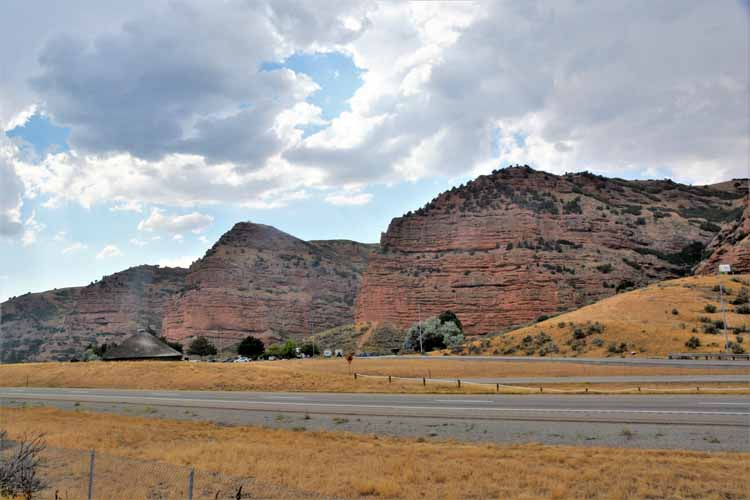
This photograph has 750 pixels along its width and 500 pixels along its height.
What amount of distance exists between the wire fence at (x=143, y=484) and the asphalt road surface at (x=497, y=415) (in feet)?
23.7

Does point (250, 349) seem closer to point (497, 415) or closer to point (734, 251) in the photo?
point (734, 251)

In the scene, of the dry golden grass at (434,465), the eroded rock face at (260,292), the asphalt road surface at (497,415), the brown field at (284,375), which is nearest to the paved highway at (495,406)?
the asphalt road surface at (497,415)

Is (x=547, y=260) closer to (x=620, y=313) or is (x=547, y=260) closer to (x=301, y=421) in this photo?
(x=620, y=313)

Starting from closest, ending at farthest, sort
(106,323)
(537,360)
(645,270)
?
(537,360) < (645,270) < (106,323)

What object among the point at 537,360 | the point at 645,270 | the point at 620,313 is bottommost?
the point at 537,360

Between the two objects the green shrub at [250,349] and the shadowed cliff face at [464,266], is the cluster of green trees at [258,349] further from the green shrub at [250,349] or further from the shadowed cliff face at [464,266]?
the shadowed cliff face at [464,266]

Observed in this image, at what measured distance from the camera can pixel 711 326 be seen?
52.4 metres

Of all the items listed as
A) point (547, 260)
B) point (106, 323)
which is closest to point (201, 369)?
point (547, 260)

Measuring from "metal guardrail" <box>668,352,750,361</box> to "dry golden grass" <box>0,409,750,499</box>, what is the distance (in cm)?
3488

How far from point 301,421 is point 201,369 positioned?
2450 centimetres

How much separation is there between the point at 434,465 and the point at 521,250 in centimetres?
8606

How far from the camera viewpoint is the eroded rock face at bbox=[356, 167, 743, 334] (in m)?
90.9

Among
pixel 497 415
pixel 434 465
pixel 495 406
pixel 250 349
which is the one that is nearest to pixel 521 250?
pixel 250 349

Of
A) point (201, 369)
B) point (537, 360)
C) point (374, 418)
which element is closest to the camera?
point (374, 418)
